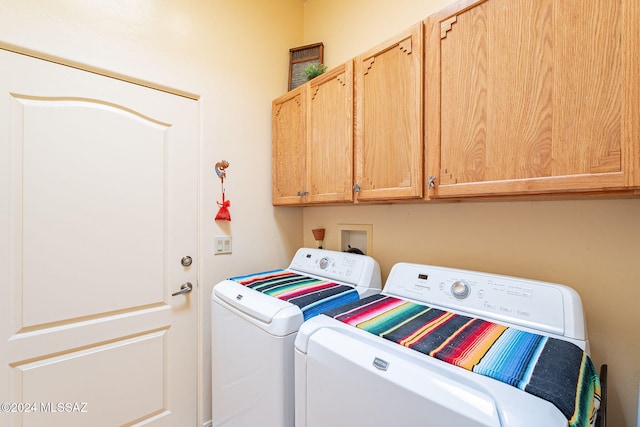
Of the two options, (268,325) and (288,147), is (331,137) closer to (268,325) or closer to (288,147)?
(288,147)

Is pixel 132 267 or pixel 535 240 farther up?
pixel 535 240

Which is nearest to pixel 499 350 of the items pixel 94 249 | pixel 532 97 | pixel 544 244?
pixel 544 244

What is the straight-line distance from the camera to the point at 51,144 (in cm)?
124

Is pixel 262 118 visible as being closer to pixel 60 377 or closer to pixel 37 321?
pixel 37 321

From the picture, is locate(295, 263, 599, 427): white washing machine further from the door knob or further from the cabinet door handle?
the door knob

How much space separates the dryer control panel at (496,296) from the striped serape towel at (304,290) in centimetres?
23

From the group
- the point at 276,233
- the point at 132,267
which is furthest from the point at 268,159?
the point at 132,267

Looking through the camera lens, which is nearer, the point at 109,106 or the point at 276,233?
the point at 109,106

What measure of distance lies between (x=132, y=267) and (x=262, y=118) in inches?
48.4

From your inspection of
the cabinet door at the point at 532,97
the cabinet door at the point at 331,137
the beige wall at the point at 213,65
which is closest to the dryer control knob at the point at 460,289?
the cabinet door at the point at 532,97

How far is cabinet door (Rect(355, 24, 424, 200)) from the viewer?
3.69 ft

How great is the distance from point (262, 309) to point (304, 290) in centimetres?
27

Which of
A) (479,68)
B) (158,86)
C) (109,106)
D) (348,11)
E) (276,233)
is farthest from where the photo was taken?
(276,233)

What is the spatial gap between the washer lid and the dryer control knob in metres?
0.63
